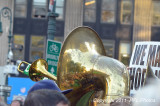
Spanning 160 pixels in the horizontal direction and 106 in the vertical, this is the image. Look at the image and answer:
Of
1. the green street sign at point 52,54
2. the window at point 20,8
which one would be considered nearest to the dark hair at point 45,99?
the green street sign at point 52,54

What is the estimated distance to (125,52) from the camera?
19.2 meters

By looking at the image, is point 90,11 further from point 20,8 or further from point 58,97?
point 58,97

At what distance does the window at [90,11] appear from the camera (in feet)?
62.9

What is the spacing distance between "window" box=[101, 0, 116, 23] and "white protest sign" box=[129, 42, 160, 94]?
46.9ft

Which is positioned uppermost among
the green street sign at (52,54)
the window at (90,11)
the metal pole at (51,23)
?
the window at (90,11)

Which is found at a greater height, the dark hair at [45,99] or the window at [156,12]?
the window at [156,12]

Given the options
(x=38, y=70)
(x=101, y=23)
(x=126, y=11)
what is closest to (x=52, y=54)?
(x=38, y=70)

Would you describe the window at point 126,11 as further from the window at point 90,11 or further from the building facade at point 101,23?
the window at point 90,11

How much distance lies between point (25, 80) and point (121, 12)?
240 inches

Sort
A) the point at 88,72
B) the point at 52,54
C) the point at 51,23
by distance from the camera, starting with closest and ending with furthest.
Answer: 1. the point at 88,72
2. the point at 52,54
3. the point at 51,23

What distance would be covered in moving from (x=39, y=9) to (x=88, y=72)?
16.2m

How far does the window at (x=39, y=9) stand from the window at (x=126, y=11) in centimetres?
399

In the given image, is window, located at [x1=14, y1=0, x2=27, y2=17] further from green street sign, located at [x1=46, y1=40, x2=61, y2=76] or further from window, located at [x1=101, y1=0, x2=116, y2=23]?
green street sign, located at [x1=46, y1=40, x2=61, y2=76]

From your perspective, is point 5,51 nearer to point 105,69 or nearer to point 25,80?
point 25,80
